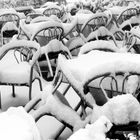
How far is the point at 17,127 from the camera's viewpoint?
1396 mm

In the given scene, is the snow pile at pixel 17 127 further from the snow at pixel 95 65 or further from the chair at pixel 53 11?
the chair at pixel 53 11

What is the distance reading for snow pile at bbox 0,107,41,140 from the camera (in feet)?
4.30

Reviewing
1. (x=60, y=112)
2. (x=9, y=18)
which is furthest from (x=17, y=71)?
(x=9, y=18)

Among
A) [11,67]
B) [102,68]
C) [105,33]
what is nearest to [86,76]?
[102,68]

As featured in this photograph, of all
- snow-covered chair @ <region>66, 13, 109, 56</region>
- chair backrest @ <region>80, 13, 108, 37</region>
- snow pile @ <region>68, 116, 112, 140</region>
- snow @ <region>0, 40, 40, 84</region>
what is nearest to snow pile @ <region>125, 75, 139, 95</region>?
snow pile @ <region>68, 116, 112, 140</region>

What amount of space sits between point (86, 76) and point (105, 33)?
2.80 m

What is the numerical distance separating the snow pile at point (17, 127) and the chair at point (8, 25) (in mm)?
→ 5391

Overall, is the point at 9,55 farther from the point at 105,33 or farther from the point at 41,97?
the point at 41,97

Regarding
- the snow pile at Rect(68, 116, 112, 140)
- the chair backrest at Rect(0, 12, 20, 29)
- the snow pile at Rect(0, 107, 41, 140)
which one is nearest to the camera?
the snow pile at Rect(68, 116, 112, 140)

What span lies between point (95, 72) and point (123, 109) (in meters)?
0.33

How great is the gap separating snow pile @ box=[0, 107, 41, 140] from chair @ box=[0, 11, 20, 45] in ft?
17.7

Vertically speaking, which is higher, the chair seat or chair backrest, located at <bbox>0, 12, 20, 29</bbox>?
the chair seat

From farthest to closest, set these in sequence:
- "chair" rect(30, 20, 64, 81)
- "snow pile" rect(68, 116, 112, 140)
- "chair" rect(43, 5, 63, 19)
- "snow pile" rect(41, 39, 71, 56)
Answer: "chair" rect(43, 5, 63, 19) < "chair" rect(30, 20, 64, 81) < "snow pile" rect(41, 39, 71, 56) < "snow pile" rect(68, 116, 112, 140)

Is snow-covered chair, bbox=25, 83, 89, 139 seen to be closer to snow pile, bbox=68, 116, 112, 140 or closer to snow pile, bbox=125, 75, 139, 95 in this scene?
snow pile, bbox=125, 75, 139, 95
